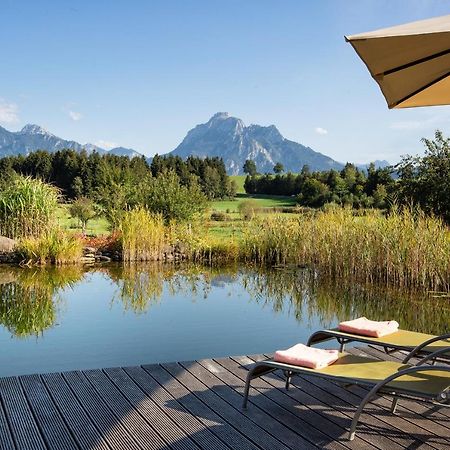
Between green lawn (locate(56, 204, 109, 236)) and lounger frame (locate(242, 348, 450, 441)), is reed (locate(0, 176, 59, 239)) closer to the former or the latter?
green lawn (locate(56, 204, 109, 236))

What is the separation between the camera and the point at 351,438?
324cm

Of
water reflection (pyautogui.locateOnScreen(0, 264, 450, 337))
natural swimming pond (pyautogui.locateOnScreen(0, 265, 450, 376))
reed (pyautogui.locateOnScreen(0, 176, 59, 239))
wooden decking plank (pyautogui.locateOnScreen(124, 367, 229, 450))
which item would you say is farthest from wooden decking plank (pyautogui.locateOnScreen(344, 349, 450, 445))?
reed (pyautogui.locateOnScreen(0, 176, 59, 239))

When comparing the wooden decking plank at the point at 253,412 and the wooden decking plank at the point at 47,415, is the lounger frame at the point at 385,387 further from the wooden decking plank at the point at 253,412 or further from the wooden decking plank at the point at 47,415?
the wooden decking plank at the point at 47,415

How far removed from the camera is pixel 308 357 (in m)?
3.49

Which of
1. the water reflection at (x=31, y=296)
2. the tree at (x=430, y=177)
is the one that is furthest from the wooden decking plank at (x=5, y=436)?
the tree at (x=430, y=177)

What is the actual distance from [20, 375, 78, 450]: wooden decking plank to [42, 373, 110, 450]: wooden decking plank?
3cm

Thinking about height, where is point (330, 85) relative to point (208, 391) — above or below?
above

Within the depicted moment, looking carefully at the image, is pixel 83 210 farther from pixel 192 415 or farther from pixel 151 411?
pixel 192 415

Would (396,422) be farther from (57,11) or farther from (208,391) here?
(57,11)

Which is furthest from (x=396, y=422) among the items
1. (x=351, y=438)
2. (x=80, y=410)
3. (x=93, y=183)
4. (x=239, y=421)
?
(x=93, y=183)

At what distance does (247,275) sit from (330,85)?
8820 mm

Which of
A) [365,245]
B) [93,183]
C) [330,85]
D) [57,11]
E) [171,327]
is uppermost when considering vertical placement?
[57,11]

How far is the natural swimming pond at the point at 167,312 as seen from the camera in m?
6.15

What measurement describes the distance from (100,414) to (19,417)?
0.44 m
